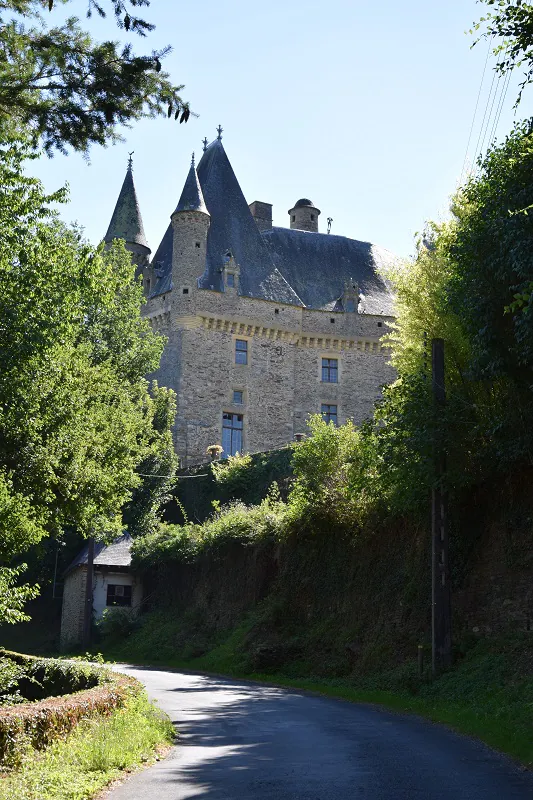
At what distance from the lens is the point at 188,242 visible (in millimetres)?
41625

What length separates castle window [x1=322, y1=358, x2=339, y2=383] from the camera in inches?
1741

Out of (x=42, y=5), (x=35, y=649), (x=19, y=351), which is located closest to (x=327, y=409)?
(x=35, y=649)

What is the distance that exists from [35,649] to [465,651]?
22622 millimetres

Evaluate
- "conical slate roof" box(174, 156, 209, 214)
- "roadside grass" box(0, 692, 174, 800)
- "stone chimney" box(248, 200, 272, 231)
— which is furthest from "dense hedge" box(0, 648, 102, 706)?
"stone chimney" box(248, 200, 272, 231)

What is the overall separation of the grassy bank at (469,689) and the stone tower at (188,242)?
2379cm

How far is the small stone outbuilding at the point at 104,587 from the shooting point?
Result: 32.4 m

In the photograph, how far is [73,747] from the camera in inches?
313

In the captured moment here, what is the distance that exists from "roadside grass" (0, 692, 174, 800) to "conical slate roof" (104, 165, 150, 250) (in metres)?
37.1

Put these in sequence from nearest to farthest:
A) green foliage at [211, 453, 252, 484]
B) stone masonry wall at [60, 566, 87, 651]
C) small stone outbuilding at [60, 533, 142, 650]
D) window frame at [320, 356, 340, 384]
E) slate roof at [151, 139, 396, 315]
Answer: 1. stone masonry wall at [60, 566, 87, 651]
2. small stone outbuilding at [60, 533, 142, 650]
3. green foliage at [211, 453, 252, 484]
4. slate roof at [151, 139, 396, 315]
5. window frame at [320, 356, 340, 384]

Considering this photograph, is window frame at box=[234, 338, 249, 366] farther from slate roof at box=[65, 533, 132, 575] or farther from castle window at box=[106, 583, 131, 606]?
castle window at box=[106, 583, 131, 606]

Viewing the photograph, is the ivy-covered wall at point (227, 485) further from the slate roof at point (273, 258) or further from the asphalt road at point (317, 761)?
the asphalt road at point (317, 761)

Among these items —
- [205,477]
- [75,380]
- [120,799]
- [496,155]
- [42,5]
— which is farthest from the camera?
[205,477]

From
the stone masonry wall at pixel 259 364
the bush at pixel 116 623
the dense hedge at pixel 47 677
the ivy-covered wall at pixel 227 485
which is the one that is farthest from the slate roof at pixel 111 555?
the dense hedge at pixel 47 677

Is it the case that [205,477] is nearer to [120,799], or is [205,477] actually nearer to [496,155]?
[496,155]
